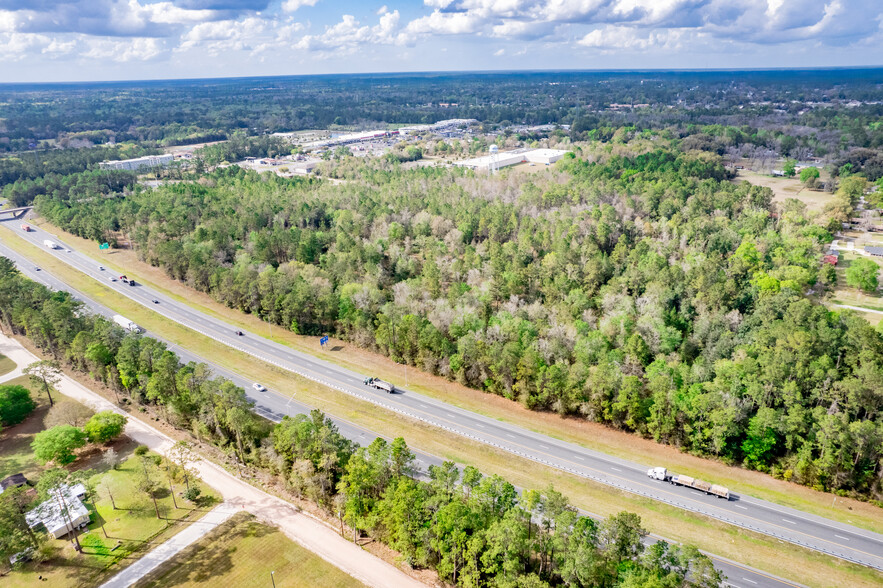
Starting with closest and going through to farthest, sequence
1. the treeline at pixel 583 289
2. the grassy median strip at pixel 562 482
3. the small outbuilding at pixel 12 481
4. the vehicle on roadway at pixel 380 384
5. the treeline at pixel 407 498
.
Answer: the treeline at pixel 407 498 < the grassy median strip at pixel 562 482 < the small outbuilding at pixel 12 481 < the treeline at pixel 583 289 < the vehicle on roadway at pixel 380 384

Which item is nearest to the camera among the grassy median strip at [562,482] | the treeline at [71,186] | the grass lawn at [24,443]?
the grassy median strip at [562,482]

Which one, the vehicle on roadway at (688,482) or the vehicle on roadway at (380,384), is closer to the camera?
the vehicle on roadway at (688,482)

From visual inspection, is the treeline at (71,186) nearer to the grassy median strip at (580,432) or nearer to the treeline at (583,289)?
the treeline at (583,289)

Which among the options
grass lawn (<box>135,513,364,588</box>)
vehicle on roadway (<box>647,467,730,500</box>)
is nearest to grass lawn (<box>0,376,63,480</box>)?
grass lawn (<box>135,513,364,588</box>)

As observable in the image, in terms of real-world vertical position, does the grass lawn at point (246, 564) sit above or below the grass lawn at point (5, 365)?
below

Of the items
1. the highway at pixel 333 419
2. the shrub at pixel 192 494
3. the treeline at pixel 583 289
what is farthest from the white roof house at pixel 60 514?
the treeline at pixel 583 289

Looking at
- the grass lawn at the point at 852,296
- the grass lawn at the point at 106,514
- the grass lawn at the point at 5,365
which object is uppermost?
the grass lawn at the point at 852,296

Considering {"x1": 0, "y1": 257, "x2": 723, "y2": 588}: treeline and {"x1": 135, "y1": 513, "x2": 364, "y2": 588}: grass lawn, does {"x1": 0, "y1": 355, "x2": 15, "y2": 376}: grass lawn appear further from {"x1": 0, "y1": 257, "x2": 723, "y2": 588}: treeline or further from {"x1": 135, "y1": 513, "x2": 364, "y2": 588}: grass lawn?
{"x1": 135, "y1": 513, "x2": 364, "y2": 588}: grass lawn
